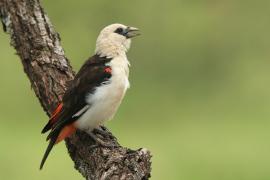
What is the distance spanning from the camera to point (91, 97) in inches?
380

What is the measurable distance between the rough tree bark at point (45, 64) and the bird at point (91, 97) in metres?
0.13

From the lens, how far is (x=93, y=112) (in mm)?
9680

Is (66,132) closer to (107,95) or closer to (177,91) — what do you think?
(107,95)

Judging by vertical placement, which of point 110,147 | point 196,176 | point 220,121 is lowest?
point 110,147

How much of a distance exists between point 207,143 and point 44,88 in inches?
293

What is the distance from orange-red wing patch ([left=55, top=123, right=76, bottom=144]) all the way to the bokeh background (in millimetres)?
A: 5019

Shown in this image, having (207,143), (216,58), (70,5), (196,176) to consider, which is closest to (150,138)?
(207,143)

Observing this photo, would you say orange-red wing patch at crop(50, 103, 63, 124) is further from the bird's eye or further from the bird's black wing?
the bird's eye

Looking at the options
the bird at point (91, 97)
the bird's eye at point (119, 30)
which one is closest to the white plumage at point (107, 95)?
the bird at point (91, 97)

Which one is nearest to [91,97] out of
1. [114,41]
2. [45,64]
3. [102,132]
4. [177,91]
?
[102,132]

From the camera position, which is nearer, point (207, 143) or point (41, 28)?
point (41, 28)

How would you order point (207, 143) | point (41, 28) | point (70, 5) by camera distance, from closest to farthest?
point (41, 28) → point (207, 143) → point (70, 5)

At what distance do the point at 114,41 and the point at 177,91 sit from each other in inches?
359

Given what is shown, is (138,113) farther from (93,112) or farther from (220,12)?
(93,112)
